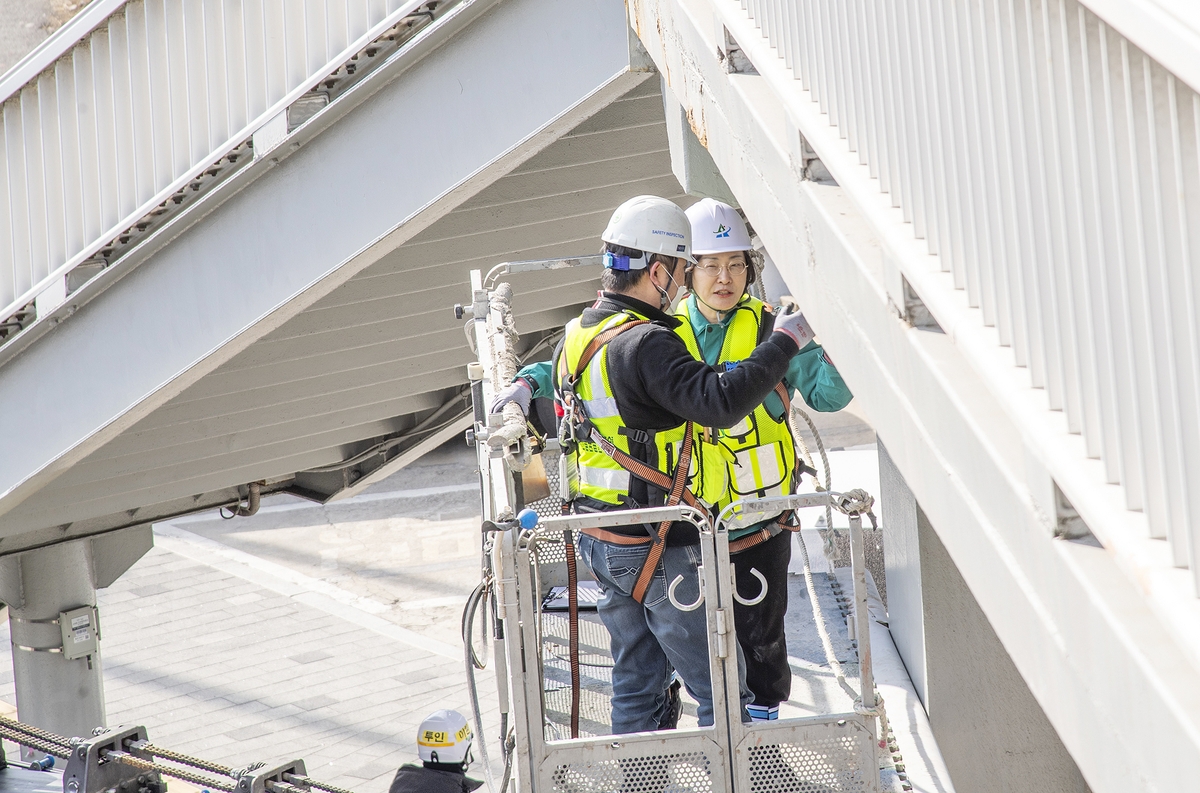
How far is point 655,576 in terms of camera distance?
396 centimetres

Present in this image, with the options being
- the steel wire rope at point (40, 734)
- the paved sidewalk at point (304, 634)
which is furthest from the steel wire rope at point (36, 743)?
the paved sidewalk at point (304, 634)

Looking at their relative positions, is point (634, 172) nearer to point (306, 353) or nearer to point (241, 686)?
point (306, 353)

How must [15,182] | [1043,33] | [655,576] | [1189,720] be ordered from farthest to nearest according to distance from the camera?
1. [15,182]
2. [655,576]
3. [1043,33]
4. [1189,720]

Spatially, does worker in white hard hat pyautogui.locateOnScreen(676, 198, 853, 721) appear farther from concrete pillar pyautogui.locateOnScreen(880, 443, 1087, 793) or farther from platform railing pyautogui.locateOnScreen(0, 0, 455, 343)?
platform railing pyautogui.locateOnScreen(0, 0, 455, 343)

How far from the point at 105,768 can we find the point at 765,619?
91.4 inches

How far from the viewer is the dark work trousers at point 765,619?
418 centimetres

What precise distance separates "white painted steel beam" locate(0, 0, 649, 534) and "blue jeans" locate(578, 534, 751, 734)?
2030 millimetres

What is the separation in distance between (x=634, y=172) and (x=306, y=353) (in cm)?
209

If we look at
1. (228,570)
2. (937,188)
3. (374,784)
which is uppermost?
(937,188)

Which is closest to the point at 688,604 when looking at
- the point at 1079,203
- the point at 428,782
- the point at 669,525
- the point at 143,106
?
the point at 669,525

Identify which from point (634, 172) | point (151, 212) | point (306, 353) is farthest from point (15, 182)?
point (634, 172)

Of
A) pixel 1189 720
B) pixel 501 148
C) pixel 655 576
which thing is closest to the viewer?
pixel 1189 720

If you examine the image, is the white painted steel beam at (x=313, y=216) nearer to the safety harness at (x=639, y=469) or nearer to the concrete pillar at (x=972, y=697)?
A: the safety harness at (x=639, y=469)

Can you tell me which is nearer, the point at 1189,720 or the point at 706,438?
the point at 1189,720
